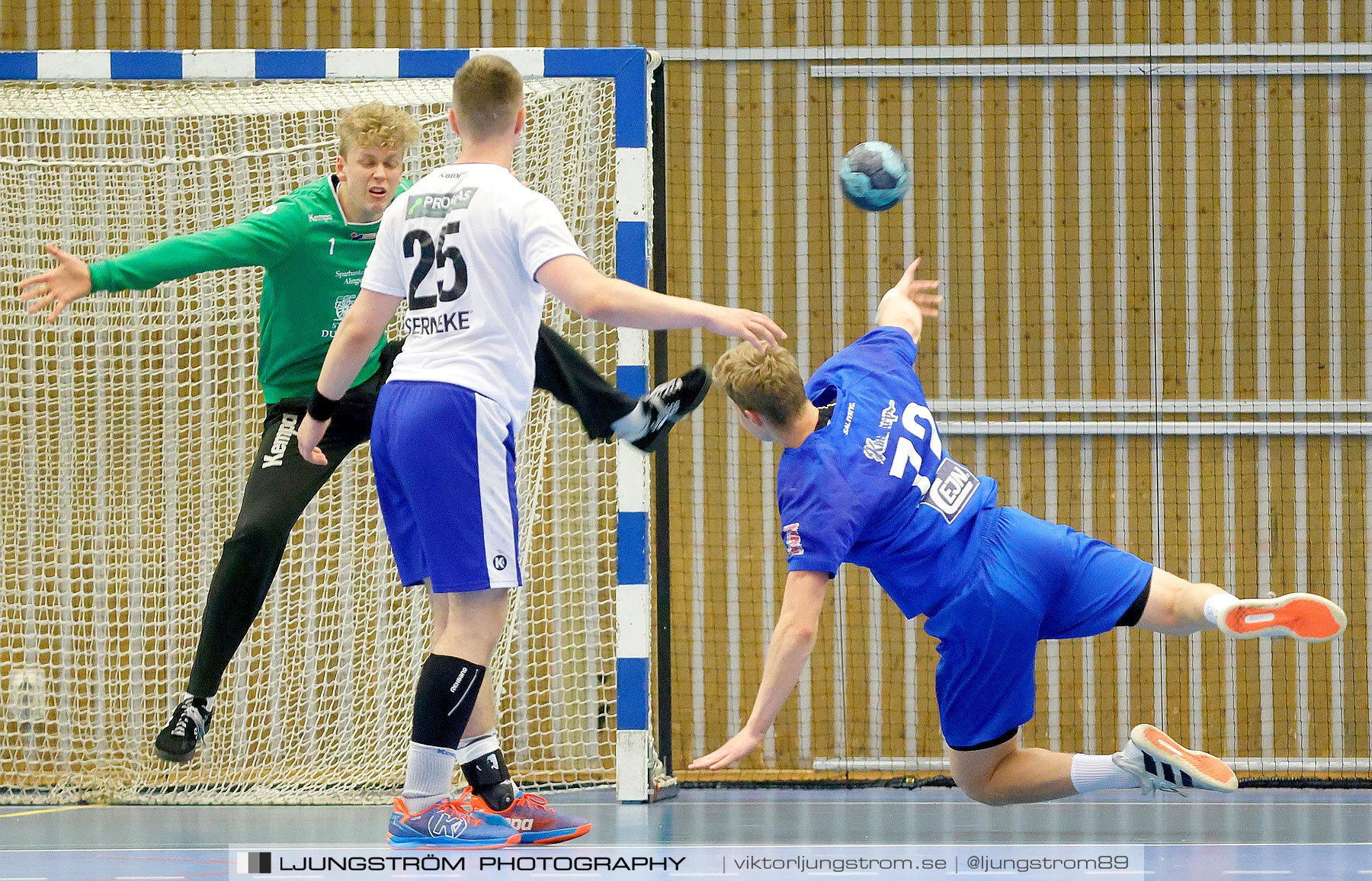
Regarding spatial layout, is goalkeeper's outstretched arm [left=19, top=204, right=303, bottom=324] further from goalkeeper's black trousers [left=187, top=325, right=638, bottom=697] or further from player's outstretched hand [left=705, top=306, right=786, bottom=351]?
player's outstretched hand [left=705, top=306, right=786, bottom=351]

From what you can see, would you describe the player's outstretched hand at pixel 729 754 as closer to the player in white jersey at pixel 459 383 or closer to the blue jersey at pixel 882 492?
the blue jersey at pixel 882 492

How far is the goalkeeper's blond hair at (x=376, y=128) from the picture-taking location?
4195 mm

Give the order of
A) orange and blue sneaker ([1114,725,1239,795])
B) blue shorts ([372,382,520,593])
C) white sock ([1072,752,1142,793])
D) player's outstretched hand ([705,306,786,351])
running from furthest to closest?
1. white sock ([1072,752,1142,793])
2. orange and blue sneaker ([1114,725,1239,795])
3. blue shorts ([372,382,520,593])
4. player's outstretched hand ([705,306,786,351])

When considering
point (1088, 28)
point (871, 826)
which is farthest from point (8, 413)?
point (1088, 28)

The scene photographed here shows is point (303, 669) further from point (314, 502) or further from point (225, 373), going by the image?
point (225, 373)

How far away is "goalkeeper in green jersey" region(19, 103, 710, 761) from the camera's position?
4133mm

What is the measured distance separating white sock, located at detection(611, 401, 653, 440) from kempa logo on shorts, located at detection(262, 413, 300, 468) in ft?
3.27

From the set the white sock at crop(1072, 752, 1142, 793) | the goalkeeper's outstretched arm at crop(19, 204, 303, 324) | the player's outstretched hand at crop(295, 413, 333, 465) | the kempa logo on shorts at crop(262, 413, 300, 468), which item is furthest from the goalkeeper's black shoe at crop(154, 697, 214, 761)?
the white sock at crop(1072, 752, 1142, 793)

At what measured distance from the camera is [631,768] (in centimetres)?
543

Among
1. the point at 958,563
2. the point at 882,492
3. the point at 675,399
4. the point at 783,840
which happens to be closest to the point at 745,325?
the point at 882,492

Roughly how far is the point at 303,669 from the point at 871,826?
9.53 feet

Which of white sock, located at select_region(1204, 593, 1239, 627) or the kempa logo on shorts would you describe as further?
the kempa logo on shorts

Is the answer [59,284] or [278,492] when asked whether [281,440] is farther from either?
[59,284]

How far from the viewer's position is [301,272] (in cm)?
436
